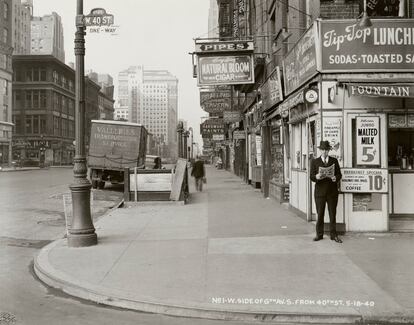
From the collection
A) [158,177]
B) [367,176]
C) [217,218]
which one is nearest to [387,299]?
[367,176]

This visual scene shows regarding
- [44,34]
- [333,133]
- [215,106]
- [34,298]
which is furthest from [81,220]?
[44,34]

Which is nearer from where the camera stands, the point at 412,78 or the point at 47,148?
the point at 412,78

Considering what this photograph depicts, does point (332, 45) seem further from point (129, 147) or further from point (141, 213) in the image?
point (129, 147)

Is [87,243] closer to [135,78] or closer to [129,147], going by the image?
[129,147]

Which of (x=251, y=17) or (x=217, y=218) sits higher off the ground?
(x=251, y=17)

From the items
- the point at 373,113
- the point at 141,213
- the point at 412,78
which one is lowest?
the point at 141,213

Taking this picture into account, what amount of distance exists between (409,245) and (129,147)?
60.7 ft

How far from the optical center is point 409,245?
351 inches

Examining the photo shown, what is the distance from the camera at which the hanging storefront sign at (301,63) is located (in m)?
10.9

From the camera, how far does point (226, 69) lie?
52.8ft

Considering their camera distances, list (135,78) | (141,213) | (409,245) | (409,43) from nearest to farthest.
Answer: (409,245), (409,43), (141,213), (135,78)

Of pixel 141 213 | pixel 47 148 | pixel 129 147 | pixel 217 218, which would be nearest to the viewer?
pixel 217 218

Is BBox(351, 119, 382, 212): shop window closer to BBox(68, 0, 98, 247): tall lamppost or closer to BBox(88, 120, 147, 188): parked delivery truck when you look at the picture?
BBox(68, 0, 98, 247): tall lamppost

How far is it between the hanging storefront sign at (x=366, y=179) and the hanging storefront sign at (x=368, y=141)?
18 centimetres
